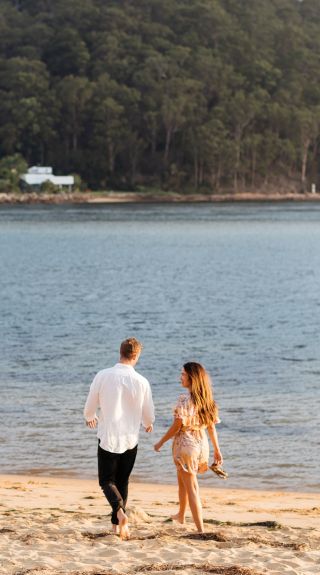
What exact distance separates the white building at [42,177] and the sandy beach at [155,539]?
473ft

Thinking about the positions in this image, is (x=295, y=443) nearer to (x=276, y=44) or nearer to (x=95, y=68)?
(x=95, y=68)

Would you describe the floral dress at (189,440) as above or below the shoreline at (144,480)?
above

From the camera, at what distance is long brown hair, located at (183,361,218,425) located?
26.8 feet

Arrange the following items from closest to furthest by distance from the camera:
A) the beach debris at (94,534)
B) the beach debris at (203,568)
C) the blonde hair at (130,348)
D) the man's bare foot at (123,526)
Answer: the beach debris at (203,568), the blonde hair at (130,348), the man's bare foot at (123,526), the beach debris at (94,534)

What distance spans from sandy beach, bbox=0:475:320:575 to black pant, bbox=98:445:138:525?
1.14 feet

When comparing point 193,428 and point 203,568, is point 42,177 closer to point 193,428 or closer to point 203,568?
point 193,428

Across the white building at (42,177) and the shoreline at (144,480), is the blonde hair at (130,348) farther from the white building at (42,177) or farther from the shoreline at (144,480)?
the white building at (42,177)

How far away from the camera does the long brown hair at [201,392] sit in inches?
322

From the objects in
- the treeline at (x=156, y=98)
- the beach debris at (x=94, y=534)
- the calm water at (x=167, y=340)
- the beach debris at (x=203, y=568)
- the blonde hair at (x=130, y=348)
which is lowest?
the calm water at (x=167, y=340)

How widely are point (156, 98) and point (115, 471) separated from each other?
514 feet

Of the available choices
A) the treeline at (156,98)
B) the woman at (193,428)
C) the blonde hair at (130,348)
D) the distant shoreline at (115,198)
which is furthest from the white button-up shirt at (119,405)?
the treeline at (156,98)

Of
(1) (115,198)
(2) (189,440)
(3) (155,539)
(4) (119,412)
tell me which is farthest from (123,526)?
(1) (115,198)

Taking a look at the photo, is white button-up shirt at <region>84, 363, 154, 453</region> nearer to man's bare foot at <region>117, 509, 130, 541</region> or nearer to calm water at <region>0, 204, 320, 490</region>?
man's bare foot at <region>117, 509, 130, 541</region>

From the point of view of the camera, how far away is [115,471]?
8375 mm
